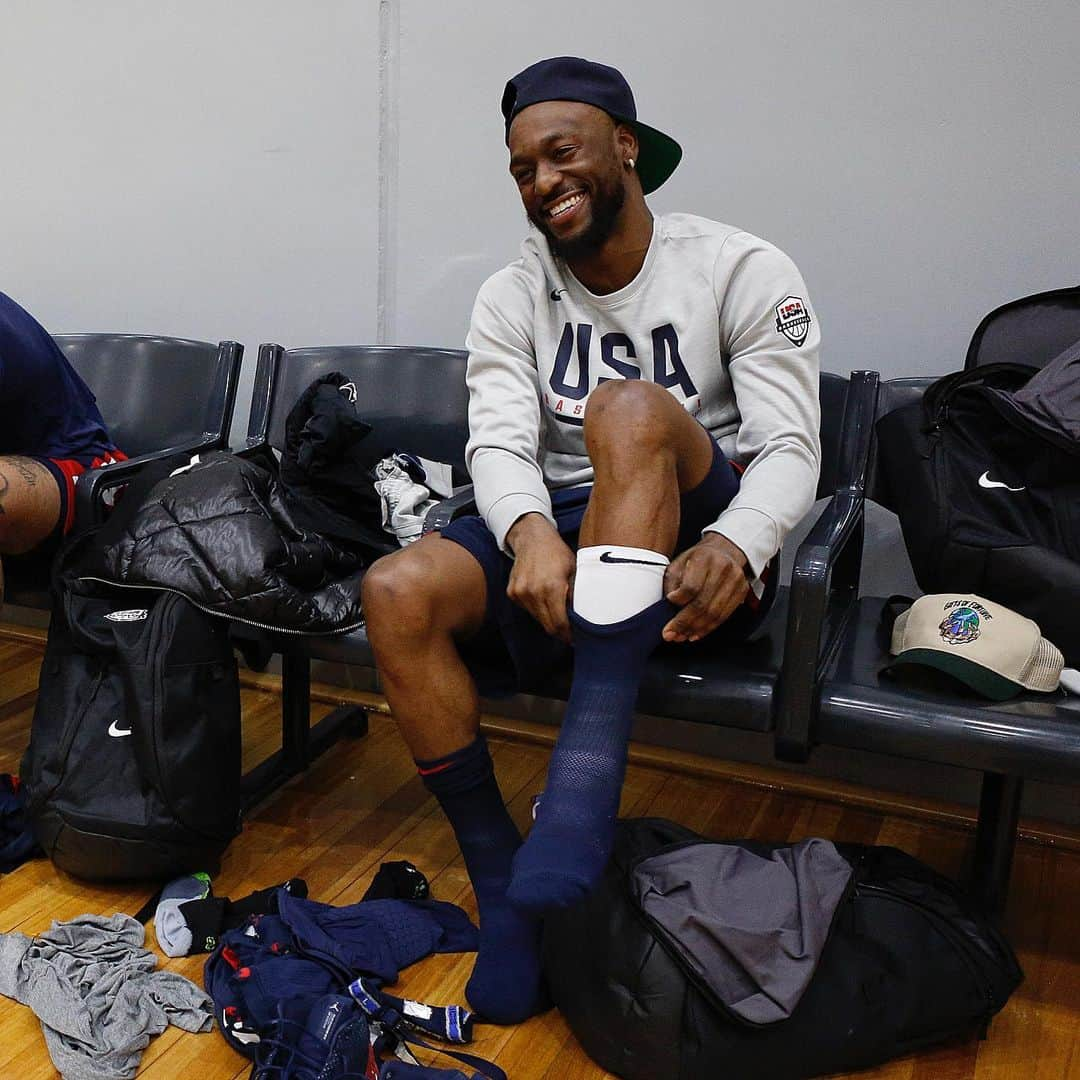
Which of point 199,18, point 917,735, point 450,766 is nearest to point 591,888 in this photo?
Result: point 450,766

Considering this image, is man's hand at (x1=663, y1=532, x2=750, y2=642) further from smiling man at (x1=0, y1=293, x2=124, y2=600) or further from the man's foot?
smiling man at (x1=0, y1=293, x2=124, y2=600)

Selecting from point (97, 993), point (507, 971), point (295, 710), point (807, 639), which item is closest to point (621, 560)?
point (807, 639)

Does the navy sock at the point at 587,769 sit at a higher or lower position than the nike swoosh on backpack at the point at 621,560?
lower

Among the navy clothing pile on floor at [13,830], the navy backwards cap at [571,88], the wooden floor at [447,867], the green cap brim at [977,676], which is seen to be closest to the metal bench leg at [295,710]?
the wooden floor at [447,867]

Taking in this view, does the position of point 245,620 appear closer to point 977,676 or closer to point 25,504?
point 25,504

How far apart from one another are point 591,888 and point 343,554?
0.81 m

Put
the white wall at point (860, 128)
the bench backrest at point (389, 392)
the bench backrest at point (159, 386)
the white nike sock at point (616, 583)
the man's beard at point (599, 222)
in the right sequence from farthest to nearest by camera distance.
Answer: the bench backrest at point (159, 386), the bench backrest at point (389, 392), the white wall at point (860, 128), the man's beard at point (599, 222), the white nike sock at point (616, 583)

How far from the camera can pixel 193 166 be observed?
98.7 inches

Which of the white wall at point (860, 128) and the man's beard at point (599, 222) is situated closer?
the man's beard at point (599, 222)

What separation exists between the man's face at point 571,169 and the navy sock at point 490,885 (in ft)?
2.40

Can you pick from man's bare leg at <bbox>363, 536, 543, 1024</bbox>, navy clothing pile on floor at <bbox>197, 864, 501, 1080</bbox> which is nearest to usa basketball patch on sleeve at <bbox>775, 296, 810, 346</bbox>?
man's bare leg at <bbox>363, 536, 543, 1024</bbox>

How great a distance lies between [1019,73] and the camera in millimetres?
1933

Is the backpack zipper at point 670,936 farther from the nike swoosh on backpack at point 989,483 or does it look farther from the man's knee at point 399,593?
the nike swoosh on backpack at point 989,483

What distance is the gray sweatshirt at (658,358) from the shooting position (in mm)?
1602
